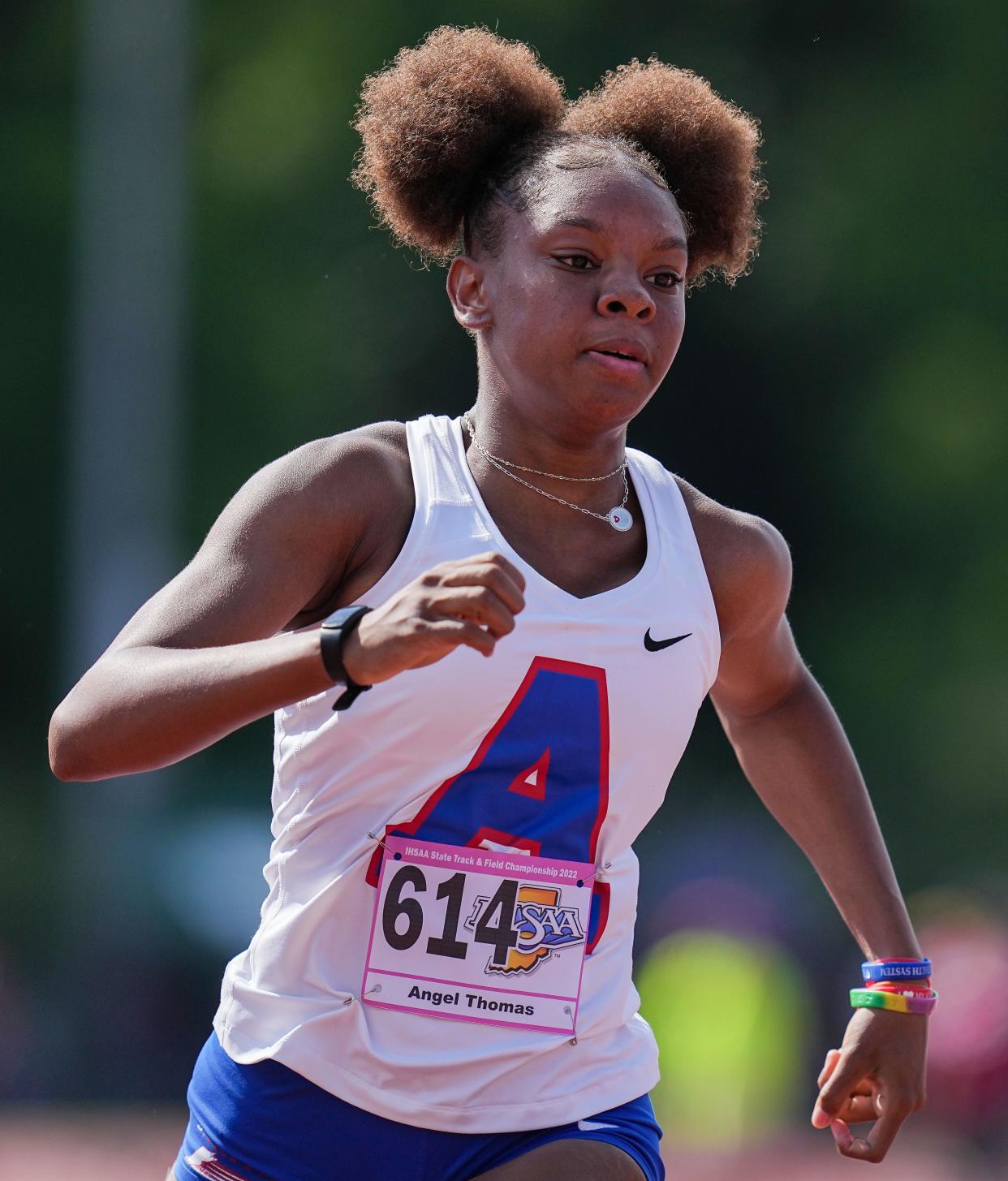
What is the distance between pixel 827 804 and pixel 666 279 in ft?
3.53

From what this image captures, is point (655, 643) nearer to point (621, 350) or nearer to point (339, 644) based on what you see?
point (621, 350)

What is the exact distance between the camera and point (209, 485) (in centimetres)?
1633

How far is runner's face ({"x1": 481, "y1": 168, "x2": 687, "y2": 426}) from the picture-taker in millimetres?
3104

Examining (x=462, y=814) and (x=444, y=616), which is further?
(x=462, y=814)

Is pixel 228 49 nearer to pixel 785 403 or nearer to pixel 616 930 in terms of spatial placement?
pixel 785 403

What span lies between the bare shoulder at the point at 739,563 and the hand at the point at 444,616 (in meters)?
1.05

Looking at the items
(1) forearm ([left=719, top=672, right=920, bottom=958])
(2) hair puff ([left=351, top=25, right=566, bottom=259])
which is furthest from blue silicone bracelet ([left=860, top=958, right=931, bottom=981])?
(2) hair puff ([left=351, top=25, right=566, bottom=259])

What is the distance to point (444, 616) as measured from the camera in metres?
2.30

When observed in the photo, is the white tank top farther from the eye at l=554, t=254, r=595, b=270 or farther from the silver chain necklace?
the eye at l=554, t=254, r=595, b=270

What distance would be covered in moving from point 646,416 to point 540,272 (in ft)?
42.1

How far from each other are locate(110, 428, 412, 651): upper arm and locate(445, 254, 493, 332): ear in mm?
400

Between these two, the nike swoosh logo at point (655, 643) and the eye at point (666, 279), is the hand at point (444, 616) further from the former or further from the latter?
the eye at point (666, 279)

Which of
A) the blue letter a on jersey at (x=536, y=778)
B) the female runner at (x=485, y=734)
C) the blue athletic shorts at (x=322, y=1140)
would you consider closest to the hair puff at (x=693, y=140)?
the female runner at (x=485, y=734)

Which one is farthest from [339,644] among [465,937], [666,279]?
[666,279]
